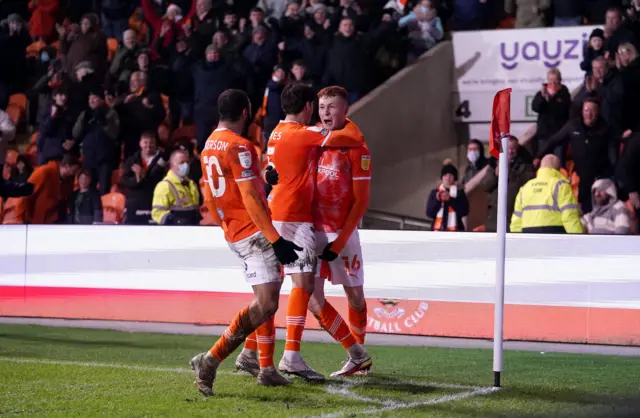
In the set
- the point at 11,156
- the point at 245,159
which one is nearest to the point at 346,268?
the point at 245,159

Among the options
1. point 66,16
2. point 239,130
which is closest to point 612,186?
point 239,130

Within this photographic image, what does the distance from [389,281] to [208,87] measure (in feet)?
23.0

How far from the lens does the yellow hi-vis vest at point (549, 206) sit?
14.0 metres

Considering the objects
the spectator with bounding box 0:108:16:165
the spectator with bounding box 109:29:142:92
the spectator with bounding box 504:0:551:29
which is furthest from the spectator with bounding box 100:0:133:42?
the spectator with bounding box 504:0:551:29

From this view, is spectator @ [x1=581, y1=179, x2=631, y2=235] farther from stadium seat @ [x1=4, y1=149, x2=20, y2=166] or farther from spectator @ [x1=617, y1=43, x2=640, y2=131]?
stadium seat @ [x1=4, y1=149, x2=20, y2=166]

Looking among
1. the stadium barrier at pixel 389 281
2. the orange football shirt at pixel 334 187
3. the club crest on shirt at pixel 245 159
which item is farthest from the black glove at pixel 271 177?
the stadium barrier at pixel 389 281

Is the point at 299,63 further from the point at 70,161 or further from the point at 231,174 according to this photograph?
the point at 231,174

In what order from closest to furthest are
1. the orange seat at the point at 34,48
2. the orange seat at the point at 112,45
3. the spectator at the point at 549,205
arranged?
the spectator at the point at 549,205 < the orange seat at the point at 112,45 < the orange seat at the point at 34,48

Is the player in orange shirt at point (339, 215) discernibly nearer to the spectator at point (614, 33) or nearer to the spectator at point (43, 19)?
the spectator at point (614, 33)

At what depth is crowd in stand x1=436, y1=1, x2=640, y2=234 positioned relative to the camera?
15375 millimetres

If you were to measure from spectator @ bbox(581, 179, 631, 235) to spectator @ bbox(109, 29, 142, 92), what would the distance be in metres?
9.89

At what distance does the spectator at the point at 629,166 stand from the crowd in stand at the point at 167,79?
516 centimetres

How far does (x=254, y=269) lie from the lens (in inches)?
330

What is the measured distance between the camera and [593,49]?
690 inches
